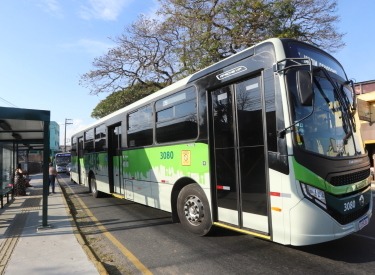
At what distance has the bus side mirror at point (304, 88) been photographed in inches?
187

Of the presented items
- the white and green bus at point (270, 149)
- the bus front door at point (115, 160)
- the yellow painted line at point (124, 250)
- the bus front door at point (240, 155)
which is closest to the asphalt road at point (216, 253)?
the yellow painted line at point (124, 250)

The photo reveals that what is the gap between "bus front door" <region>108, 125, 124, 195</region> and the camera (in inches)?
444

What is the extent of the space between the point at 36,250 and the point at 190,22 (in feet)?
54.5

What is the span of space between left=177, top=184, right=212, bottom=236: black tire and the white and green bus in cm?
2

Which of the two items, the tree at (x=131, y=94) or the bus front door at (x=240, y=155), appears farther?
the tree at (x=131, y=94)

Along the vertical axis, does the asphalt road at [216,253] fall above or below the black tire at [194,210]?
below

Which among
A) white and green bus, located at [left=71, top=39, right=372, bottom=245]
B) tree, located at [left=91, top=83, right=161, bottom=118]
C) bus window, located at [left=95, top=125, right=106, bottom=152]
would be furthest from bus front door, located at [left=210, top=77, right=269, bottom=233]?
tree, located at [left=91, top=83, right=161, bottom=118]

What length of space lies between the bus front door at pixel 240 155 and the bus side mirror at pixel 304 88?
73 cm

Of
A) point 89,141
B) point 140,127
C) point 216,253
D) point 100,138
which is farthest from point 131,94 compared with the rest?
point 216,253

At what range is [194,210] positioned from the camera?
6.95 metres

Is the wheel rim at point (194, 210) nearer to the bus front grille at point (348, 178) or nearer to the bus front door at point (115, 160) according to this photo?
the bus front grille at point (348, 178)

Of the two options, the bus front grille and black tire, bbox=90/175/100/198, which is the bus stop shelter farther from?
the bus front grille

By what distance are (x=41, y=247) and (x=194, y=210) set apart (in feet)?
9.57

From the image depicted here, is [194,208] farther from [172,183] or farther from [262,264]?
[262,264]
